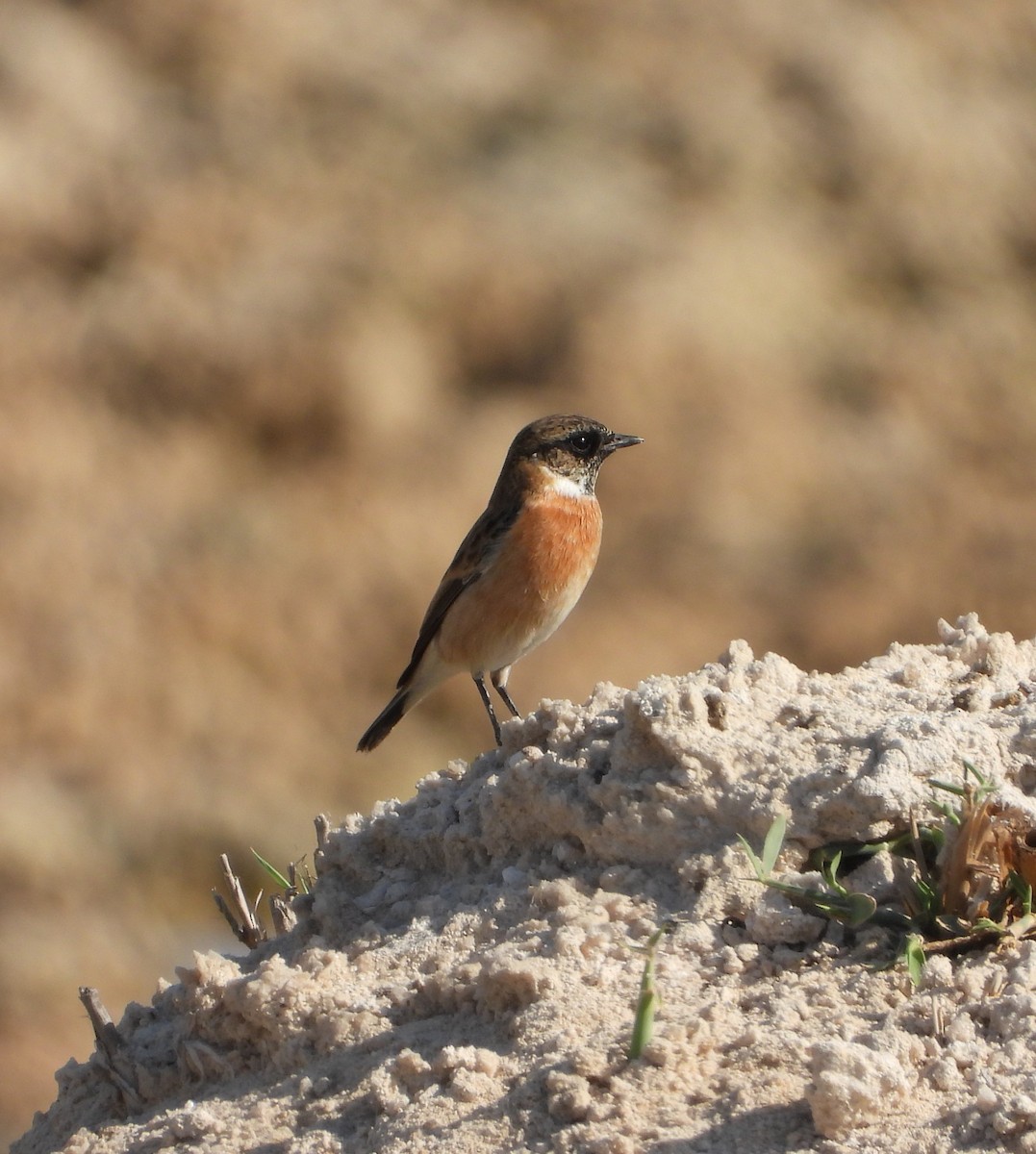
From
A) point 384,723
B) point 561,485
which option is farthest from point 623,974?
point 384,723

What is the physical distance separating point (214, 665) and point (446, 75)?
3096mm

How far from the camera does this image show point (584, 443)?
650 cm

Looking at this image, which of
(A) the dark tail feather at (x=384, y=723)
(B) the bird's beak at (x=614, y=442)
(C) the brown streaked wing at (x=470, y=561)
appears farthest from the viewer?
(A) the dark tail feather at (x=384, y=723)

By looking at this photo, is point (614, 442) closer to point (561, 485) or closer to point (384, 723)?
point (561, 485)

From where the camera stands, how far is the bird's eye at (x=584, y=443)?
648 centimetres

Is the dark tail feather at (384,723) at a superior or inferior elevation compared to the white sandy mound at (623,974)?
superior

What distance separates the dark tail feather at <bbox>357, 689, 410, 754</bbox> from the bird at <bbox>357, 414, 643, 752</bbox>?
0.54 ft

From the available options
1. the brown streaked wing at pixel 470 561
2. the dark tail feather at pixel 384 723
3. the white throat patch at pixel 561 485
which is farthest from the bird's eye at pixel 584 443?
the dark tail feather at pixel 384 723

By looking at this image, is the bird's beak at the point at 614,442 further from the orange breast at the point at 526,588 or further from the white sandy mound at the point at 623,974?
the white sandy mound at the point at 623,974

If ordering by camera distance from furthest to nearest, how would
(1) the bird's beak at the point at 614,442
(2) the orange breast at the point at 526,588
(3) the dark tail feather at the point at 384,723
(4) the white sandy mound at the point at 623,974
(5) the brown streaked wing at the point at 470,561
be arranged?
(3) the dark tail feather at the point at 384,723 → (1) the bird's beak at the point at 614,442 → (5) the brown streaked wing at the point at 470,561 → (2) the orange breast at the point at 526,588 → (4) the white sandy mound at the point at 623,974

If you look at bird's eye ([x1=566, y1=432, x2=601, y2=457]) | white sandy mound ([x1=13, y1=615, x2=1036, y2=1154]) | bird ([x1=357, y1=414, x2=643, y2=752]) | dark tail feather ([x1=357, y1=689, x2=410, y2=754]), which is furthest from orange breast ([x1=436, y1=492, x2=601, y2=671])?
white sandy mound ([x1=13, y1=615, x2=1036, y2=1154])

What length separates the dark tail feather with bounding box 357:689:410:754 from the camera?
6.80 meters

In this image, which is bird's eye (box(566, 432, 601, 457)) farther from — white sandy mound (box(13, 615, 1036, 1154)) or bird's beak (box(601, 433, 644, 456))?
white sandy mound (box(13, 615, 1036, 1154))

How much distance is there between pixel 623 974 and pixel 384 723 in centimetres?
436
